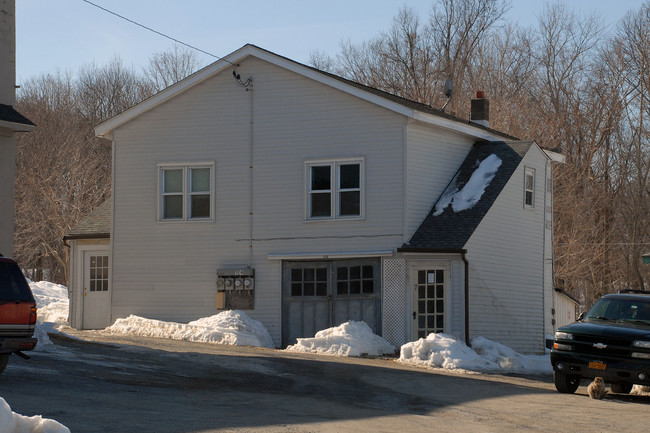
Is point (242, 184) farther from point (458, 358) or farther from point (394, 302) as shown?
point (458, 358)

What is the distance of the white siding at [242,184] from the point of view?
79.4 ft

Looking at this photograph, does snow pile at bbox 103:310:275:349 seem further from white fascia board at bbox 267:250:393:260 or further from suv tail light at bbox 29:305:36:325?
suv tail light at bbox 29:305:36:325

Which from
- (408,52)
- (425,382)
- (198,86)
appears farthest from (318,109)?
(408,52)

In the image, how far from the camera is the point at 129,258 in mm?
26391

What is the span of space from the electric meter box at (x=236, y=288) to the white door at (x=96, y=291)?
4.26 meters

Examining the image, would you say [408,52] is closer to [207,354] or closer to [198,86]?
[198,86]

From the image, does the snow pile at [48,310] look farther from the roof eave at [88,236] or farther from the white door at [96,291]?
the roof eave at [88,236]

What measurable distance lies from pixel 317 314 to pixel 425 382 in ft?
22.5

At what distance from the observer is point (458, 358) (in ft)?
69.8

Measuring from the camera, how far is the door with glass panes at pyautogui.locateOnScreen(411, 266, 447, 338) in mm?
23766

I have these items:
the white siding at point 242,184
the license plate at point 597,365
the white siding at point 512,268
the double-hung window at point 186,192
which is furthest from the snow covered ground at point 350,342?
the license plate at point 597,365

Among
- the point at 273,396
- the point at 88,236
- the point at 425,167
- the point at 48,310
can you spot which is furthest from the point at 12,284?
A: the point at 48,310

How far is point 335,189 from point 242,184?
2487 mm

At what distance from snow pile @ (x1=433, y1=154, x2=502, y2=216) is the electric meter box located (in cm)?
497
